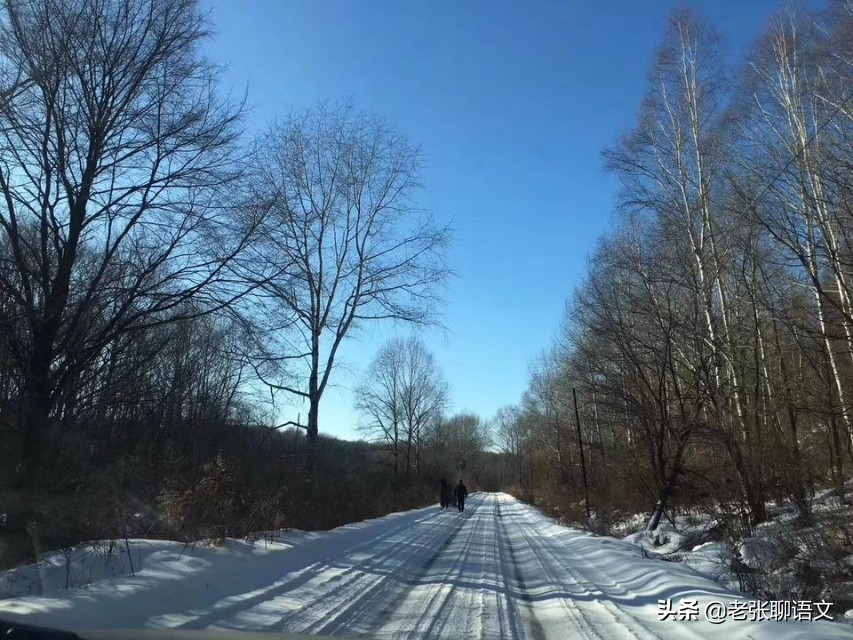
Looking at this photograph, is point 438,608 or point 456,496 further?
point 456,496

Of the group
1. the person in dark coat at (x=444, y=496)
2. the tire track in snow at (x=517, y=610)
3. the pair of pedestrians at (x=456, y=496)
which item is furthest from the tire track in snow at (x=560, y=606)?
the person in dark coat at (x=444, y=496)

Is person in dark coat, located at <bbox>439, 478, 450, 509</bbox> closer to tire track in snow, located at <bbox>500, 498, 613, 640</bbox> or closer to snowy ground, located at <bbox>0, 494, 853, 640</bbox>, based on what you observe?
tire track in snow, located at <bbox>500, 498, 613, 640</bbox>

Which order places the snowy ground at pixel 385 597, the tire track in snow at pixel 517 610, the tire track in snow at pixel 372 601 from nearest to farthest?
1. the snowy ground at pixel 385 597
2. the tire track in snow at pixel 372 601
3. the tire track in snow at pixel 517 610

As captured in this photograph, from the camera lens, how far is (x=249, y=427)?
88.6 ft

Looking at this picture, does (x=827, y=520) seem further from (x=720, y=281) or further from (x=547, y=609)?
(x=720, y=281)

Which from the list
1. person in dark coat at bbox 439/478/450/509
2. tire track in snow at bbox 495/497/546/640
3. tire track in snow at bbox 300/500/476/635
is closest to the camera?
tire track in snow at bbox 300/500/476/635

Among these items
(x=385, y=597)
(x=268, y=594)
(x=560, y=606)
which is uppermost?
(x=268, y=594)

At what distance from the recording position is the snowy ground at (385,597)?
613cm

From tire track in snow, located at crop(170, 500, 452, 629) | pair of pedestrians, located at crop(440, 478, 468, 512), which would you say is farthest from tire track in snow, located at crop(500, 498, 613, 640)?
pair of pedestrians, located at crop(440, 478, 468, 512)

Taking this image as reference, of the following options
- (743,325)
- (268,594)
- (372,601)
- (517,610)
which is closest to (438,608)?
(372,601)

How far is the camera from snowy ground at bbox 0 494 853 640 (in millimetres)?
6129

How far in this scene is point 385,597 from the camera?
8.32 metres

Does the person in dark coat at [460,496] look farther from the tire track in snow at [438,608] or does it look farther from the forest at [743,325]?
the tire track in snow at [438,608]

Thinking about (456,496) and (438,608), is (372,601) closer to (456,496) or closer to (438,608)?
(438,608)
